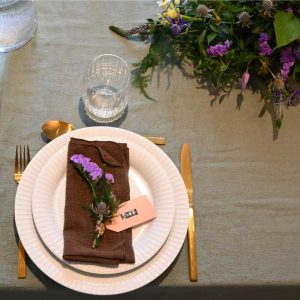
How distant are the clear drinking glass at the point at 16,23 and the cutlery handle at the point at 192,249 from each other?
553 mm

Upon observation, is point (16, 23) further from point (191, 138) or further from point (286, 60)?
point (286, 60)

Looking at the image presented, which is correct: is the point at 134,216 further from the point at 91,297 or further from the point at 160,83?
the point at 160,83

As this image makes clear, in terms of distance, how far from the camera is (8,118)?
2.76ft

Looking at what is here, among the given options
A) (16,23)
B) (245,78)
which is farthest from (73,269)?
(16,23)

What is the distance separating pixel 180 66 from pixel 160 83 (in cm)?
7

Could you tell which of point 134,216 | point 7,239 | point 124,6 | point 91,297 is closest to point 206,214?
point 134,216

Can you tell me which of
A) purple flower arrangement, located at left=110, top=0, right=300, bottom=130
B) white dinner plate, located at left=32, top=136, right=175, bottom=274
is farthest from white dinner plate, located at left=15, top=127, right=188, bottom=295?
purple flower arrangement, located at left=110, top=0, right=300, bottom=130

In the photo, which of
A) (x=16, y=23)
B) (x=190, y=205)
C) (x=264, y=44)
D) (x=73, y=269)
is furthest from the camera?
(x=16, y=23)

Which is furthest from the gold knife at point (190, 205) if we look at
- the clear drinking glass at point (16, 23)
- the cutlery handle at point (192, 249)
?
the clear drinking glass at point (16, 23)

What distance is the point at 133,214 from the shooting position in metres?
0.71

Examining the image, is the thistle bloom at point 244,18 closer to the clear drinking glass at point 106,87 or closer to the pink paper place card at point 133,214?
the clear drinking glass at point 106,87

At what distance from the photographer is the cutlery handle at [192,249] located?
0.71 m

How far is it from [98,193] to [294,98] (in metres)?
0.50

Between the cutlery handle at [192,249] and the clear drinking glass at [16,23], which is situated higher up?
the clear drinking glass at [16,23]
